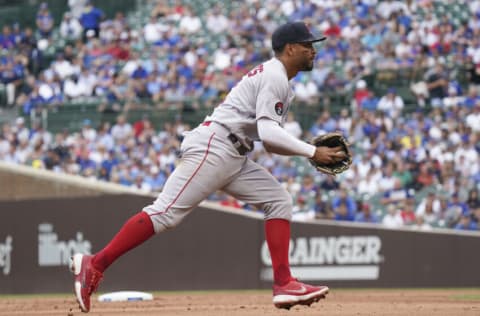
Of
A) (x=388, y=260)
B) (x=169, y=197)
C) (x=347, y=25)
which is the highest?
(x=347, y=25)

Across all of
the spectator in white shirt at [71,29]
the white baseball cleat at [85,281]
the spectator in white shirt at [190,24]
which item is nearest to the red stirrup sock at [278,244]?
the white baseball cleat at [85,281]

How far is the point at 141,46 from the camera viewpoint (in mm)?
22297

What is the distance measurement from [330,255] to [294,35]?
28.8 feet

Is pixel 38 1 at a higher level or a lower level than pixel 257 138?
higher

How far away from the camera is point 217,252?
1576cm

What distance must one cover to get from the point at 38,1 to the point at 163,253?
11468 millimetres

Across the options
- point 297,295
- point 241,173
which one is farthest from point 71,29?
point 297,295

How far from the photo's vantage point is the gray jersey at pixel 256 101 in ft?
23.4

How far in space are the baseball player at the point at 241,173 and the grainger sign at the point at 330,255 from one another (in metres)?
8.31

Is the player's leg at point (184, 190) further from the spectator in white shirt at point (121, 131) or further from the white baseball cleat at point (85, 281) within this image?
the spectator in white shirt at point (121, 131)

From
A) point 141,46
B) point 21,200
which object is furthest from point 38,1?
point 21,200

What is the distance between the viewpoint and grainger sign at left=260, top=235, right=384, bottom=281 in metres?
15.8

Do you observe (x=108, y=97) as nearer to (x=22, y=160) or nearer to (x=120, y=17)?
(x=22, y=160)

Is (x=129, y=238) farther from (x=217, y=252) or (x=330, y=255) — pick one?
(x=330, y=255)
